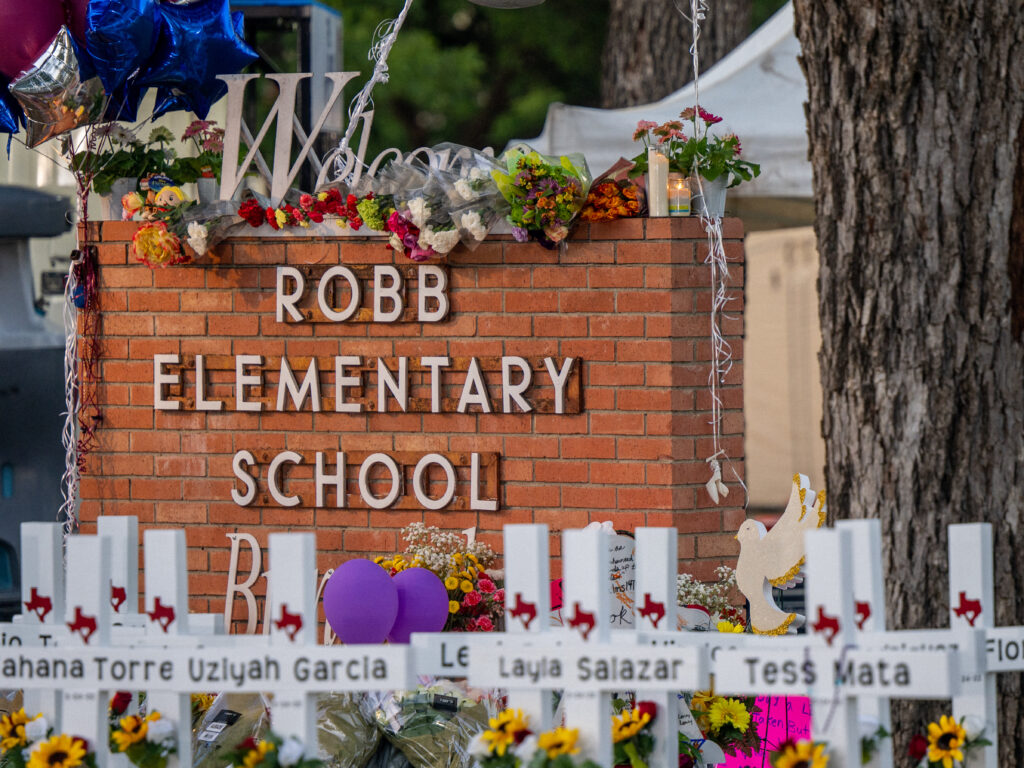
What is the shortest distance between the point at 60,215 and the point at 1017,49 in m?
4.95

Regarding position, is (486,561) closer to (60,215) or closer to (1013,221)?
(1013,221)

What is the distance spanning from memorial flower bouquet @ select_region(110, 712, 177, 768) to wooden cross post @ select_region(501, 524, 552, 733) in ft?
2.27

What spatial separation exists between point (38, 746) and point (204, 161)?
3.06m

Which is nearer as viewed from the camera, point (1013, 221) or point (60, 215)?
point (1013, 221)

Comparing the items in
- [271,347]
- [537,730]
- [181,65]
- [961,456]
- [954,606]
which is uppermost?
[181,65]

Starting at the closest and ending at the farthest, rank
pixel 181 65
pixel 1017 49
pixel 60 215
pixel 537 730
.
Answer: pixel 537 730 < pixel 1017 49 < pixel 181 65 < pixel 60 215

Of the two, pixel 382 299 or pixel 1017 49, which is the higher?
pixel 1017 49

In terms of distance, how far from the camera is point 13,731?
9.23 ft

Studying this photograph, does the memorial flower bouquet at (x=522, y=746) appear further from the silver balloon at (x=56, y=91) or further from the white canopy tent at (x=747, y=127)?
the white canopy tent at (x=747, y=127)

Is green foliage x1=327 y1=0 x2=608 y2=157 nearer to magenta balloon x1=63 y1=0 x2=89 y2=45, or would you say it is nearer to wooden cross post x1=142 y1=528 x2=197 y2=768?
magenta balloon x1=63 y1=0 x2=89 y2=45

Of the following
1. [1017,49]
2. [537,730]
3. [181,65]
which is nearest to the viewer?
[537,730]

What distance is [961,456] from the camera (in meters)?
2.86

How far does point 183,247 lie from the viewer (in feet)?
16.8

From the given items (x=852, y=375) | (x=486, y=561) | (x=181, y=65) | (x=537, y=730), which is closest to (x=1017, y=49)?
(x=852, y=375)
